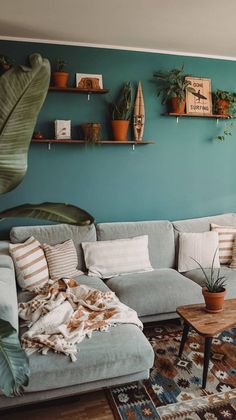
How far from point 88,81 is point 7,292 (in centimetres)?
208

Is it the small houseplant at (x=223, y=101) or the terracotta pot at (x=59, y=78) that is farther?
the small houseplant at (x=223, y=101)

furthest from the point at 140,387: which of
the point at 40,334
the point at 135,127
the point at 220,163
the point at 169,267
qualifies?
the point at 220,163

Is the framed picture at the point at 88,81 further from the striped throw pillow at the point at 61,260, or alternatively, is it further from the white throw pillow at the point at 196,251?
the white throw pillow at the point at 196,251

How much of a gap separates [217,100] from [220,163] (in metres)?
0.65

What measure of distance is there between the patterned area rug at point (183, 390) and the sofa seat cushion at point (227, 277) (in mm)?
391

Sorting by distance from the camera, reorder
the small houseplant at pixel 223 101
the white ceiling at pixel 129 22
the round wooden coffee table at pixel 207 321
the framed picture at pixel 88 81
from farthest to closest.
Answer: the small houseplant at pixel 223 101
the framed picture at pixel 88 81
the white ceiling at pixel 129 22
the round wooden coffee table at pixel 207 321

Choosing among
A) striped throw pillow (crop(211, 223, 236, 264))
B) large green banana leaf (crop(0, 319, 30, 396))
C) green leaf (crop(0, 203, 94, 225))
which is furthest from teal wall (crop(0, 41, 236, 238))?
green leaf (crop(0, 203, 94, 225))

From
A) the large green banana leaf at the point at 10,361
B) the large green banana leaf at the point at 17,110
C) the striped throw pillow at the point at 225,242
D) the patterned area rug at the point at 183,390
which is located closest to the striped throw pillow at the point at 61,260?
the patterned area rug at the point at 183,390

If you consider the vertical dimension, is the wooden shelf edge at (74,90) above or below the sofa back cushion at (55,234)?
above

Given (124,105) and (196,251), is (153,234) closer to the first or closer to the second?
(196,251)

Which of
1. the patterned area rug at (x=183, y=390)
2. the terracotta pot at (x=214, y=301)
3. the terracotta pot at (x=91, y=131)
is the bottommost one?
the patterned area rug at (x=183, y=390)

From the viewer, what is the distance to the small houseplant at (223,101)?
3635 millimetres

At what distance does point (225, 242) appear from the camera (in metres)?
3.45

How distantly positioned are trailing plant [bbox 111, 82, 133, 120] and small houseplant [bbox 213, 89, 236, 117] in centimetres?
92
